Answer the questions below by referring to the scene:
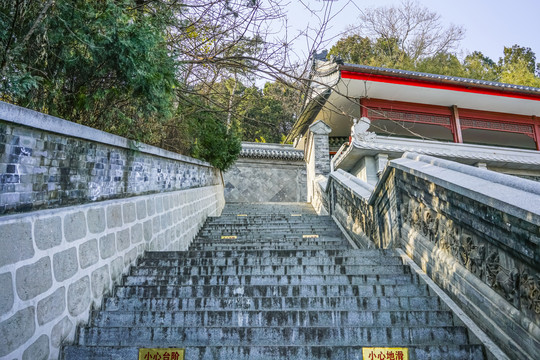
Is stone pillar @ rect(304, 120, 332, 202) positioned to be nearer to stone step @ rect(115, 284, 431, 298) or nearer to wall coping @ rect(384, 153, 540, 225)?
wall coping @ rect(384, 153, 540, 225)

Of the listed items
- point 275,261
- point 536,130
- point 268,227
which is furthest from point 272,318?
point 536,130

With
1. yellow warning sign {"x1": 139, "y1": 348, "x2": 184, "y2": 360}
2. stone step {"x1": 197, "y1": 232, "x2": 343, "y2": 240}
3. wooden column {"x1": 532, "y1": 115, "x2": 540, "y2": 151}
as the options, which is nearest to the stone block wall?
yellow warning sign {"x1": 139, "y1": 348, "x2": 184, "y2": 360}

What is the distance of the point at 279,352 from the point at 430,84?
35.4ft

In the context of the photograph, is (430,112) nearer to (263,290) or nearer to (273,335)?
(263,290)

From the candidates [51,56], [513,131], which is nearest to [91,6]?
[51,56]

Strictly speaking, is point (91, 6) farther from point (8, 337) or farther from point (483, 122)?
point (483, 122)

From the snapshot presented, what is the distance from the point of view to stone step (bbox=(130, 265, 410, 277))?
10.4 ft

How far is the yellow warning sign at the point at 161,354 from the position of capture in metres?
2.03

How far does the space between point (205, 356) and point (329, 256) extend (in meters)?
1.77

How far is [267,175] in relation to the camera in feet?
50.1

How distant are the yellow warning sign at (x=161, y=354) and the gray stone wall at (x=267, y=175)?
12680 mm

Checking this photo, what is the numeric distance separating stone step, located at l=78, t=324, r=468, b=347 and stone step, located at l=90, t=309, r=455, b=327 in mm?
134

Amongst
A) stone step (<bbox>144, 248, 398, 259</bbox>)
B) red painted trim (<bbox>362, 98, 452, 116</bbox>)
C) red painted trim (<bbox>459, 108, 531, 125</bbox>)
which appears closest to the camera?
stone step (<bbox>144, 248, 398, 259</bbox>)

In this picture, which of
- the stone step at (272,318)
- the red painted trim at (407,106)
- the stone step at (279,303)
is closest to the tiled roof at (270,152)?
the red painted trim at (407,106)
